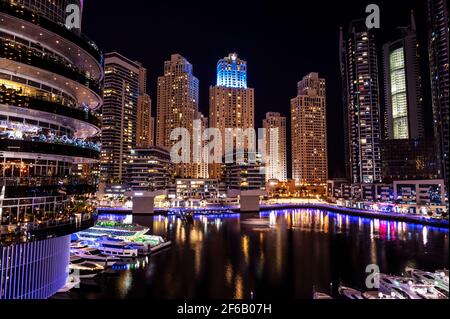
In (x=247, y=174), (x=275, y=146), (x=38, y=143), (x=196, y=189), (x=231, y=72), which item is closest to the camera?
(x=38, y=143)

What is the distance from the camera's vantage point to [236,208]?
71.3 meters

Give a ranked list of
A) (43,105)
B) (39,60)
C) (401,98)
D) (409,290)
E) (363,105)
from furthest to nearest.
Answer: (401,98)
(363,105)
(409,290)
(43,105)
(39,60)

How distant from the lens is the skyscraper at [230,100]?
112m

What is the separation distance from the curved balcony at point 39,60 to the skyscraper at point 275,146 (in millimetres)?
110173

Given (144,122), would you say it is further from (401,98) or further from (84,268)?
(84,268)

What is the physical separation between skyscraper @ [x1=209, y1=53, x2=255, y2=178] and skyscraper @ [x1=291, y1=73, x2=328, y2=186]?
19.1 meters

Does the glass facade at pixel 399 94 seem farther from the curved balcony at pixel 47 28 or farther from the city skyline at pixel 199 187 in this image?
the curved balcony at pixel 47 28

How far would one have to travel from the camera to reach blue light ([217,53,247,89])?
116438 millimetres

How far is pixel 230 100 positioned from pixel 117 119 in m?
43.5

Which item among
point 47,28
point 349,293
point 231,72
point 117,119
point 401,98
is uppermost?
point 231,72

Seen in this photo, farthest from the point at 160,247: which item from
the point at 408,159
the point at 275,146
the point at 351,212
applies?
the point at 275,146

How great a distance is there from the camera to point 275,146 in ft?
408

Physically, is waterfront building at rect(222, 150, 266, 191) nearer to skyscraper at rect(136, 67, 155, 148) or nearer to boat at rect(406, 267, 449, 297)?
boat at rect(406, 267, 449, 297)

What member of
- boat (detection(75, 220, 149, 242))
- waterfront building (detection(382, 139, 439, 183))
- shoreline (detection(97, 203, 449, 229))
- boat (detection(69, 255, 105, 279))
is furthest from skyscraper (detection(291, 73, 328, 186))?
boat (detection(69, 255, 105, 279))
